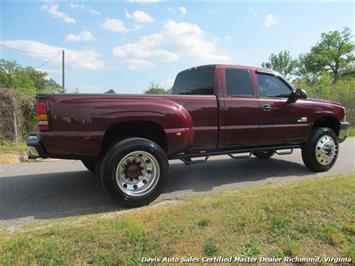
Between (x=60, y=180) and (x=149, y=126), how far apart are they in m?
2.20

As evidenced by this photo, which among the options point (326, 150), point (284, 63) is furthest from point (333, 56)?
point (326, 150)

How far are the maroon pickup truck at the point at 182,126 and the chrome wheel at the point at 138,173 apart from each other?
0.01 m

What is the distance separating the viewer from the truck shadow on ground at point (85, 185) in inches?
154

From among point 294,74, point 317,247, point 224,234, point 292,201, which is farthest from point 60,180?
point 294,74

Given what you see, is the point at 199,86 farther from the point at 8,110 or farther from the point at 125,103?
the point at 8,110

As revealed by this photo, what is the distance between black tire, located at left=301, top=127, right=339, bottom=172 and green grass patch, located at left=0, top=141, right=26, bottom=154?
725 cm

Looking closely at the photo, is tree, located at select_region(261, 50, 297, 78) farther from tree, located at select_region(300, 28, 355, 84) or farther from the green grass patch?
the green grass patch

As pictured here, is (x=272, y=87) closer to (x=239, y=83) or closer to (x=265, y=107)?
(x=265, y=107)

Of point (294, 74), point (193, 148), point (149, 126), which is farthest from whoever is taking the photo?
point (294, 74)

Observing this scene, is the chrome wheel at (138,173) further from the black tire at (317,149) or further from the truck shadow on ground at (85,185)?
the black tire at (317,149)

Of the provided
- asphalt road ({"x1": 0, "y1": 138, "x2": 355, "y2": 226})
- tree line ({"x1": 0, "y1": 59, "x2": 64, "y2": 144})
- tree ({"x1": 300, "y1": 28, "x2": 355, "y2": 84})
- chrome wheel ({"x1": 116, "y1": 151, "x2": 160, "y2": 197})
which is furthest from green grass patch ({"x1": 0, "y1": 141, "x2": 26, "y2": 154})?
tree ({"x1": 300, "y1": 28, "x2": 355, "y2": 84})

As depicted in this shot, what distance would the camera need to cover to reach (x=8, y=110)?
9586mm

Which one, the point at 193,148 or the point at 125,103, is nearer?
the point at 125,103

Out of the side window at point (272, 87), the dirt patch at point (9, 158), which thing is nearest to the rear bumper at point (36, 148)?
the side window at point (272, 87)
